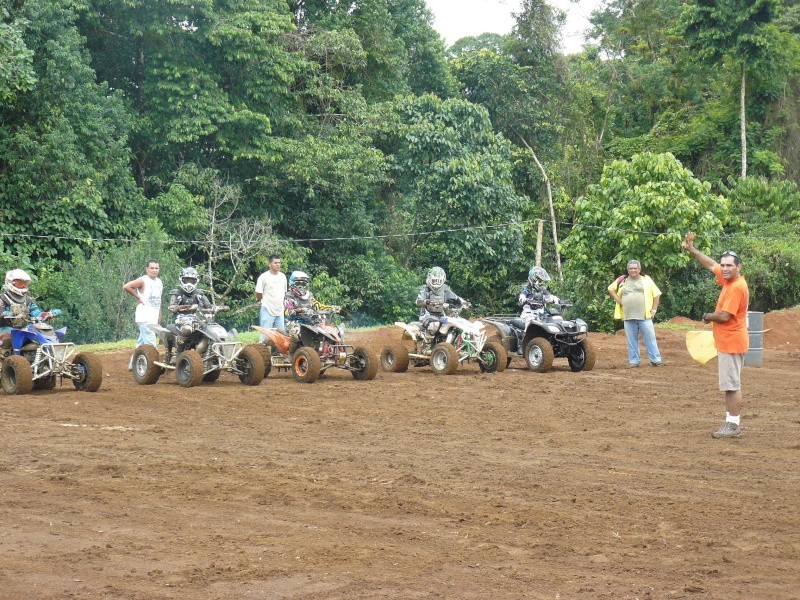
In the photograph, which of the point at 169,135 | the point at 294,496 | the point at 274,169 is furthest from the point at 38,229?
the point at 294,496

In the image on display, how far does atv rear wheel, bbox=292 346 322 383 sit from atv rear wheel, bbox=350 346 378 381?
733mm

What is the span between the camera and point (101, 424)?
477 inches

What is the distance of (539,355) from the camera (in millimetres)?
18422

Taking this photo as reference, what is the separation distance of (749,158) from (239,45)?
17734 millimetres

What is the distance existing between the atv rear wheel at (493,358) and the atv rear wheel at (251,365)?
393 cm

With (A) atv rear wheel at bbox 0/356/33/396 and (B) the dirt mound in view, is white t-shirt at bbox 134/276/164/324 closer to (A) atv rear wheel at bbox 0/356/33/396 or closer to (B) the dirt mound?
(A) atv rear wheel at bbox 0/356/33/396

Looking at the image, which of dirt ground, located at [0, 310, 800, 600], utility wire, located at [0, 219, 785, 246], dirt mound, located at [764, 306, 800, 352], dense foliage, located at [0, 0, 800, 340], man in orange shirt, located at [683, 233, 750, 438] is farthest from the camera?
dense foliage, located at [0, 0, 800, 340]

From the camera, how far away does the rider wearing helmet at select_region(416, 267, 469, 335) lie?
18.3 m

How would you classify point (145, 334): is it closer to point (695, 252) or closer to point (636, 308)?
point (636, 308)

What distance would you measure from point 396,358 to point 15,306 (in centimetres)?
617

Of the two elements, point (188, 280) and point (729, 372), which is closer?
point (729, 372)

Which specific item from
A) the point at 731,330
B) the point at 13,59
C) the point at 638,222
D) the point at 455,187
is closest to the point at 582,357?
the point at 731,330

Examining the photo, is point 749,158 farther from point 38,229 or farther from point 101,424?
point 101,424

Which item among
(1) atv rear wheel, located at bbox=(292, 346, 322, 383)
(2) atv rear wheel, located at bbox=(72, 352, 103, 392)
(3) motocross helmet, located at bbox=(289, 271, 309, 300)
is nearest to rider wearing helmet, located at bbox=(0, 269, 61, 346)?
(2) atv rear wheel, located at bbox=(72, 352, 103, 392)
